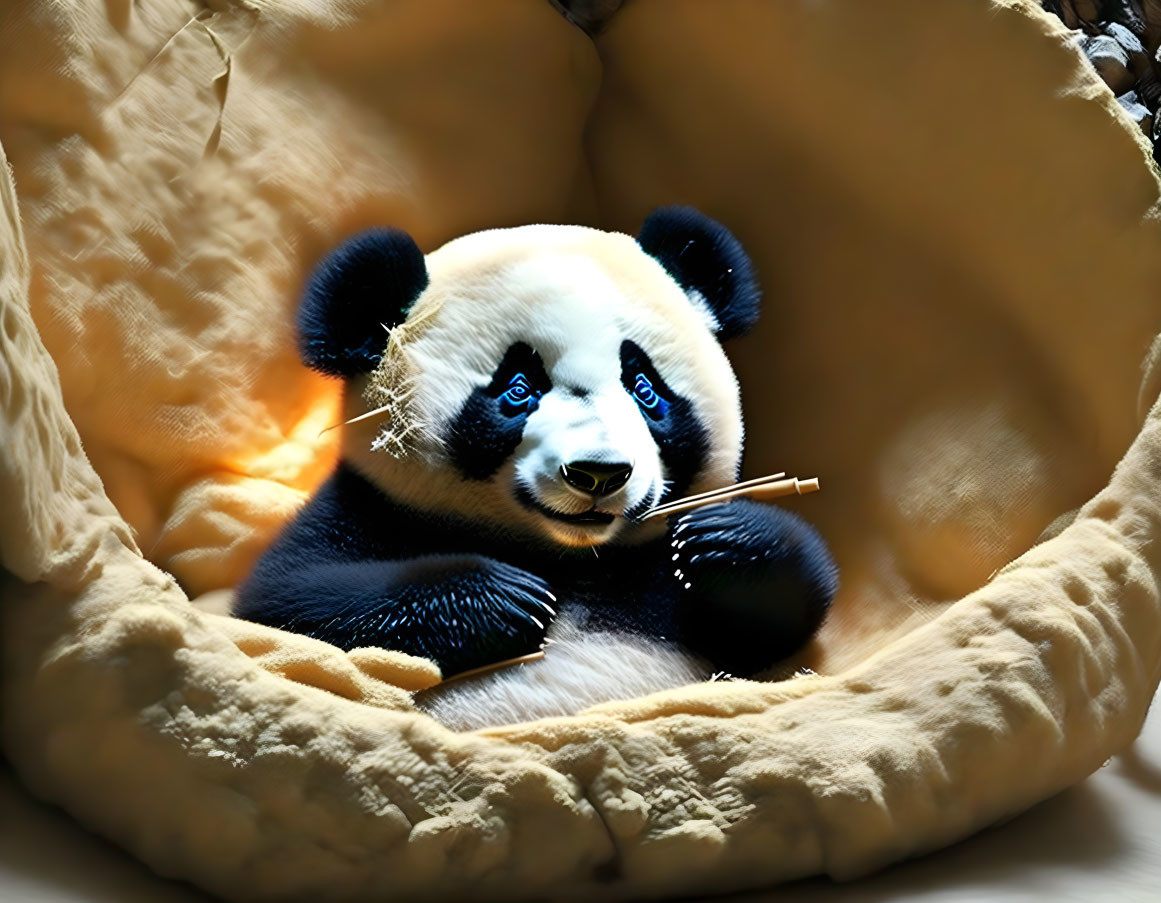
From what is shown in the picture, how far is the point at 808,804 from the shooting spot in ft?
3.58

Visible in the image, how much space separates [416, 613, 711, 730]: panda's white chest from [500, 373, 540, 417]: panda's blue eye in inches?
9.5

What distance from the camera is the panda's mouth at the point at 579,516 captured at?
1.44 metres

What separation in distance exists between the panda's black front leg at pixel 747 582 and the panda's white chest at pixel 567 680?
0.04 meters

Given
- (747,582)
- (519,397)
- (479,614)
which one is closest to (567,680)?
(479,614)

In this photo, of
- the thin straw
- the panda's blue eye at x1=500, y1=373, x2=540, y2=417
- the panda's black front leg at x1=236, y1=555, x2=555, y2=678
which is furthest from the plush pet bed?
the panda's blue eye at x1=500, y1=373, x2=540, y2=417

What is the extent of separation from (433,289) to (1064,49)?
2.74 ft

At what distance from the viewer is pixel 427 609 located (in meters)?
1.35

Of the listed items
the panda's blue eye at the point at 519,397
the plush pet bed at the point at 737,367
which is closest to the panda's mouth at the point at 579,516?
the panda's blue eye at the point at 519,397

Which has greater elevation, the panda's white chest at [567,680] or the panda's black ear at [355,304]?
the panda's black ear at [355,304]

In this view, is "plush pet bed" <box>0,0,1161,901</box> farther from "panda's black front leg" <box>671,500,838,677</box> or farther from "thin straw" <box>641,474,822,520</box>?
"thin straw" <box>641,474,822,520</box>

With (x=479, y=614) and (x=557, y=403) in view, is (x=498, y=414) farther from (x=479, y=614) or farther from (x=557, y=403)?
(x=479, y=614)

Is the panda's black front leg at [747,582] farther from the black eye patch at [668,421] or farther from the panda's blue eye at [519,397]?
the panda's blue eye at [519,397]

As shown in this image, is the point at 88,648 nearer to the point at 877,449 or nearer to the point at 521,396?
the point at 521,396

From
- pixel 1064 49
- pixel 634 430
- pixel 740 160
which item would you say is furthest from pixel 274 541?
pixel 1064 49
